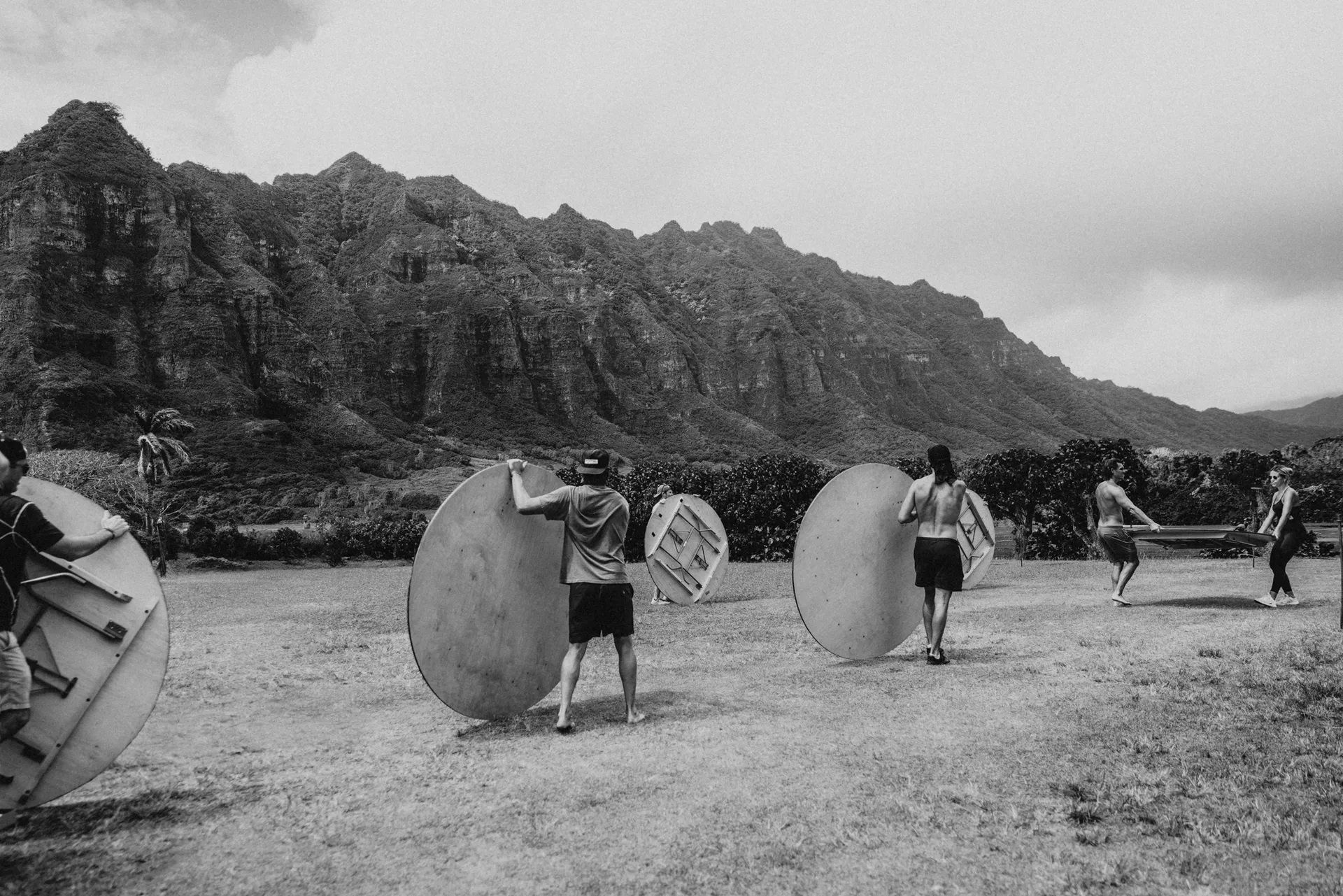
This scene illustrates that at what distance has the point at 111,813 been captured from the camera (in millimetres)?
4586

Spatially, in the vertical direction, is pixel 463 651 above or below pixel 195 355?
below

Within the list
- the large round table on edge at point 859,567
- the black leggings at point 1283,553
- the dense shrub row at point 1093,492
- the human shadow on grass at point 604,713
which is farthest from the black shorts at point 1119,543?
the dense shrub row at point 1093,492

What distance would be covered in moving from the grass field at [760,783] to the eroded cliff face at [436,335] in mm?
93427

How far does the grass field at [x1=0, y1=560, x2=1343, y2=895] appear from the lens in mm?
3676

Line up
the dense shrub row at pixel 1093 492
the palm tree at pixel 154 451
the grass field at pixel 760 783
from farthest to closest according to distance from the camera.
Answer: the palm tree at pixel 154 451 < the dense shrub row at pixel 1093 492 < the grass field at pixel 760 783

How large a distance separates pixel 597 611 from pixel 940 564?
3.79 metres

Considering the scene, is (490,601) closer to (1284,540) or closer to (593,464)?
(593,464)

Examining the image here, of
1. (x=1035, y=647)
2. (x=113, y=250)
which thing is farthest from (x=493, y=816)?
(x=113, y=250)

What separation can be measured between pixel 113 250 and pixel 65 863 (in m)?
129

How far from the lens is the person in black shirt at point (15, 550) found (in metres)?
4.11

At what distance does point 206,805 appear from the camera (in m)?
4.72

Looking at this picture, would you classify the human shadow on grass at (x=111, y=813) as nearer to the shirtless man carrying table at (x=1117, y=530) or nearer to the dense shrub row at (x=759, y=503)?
the shirtless man carrying table at (x=1117, y=530)

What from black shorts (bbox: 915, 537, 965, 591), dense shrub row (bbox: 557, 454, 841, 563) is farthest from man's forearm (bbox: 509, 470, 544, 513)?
dense shrub row (bbox: 557, 454, 841, 563)

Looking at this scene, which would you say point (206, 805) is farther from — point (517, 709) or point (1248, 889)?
point (1248, 889)
